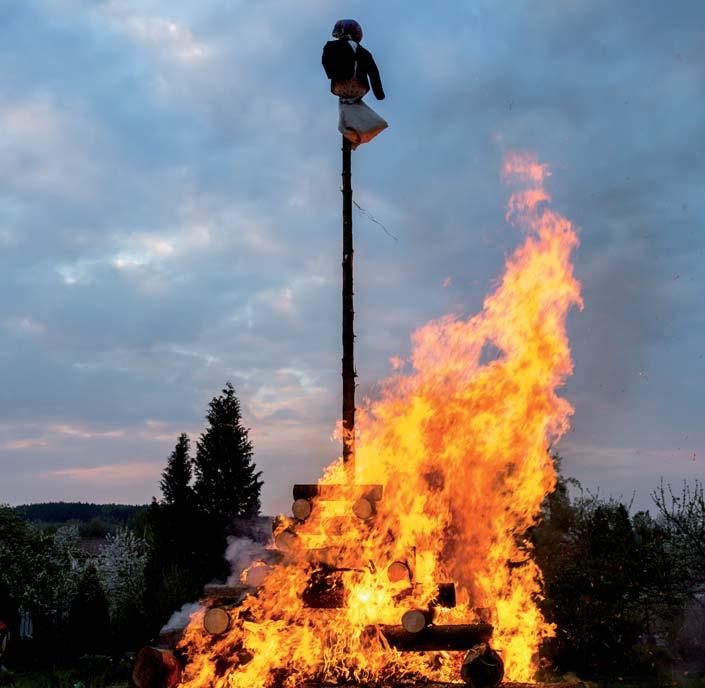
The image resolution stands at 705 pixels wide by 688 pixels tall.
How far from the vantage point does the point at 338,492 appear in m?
11.6

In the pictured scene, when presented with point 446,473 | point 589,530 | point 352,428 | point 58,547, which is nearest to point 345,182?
point 352,428

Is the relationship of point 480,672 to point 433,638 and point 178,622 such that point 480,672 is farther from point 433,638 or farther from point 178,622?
point 178,622

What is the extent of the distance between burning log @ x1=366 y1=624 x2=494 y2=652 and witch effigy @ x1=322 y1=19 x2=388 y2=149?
846 centimetres

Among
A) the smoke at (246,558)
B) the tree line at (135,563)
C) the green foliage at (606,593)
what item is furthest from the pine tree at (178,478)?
the smoke at (246,558)

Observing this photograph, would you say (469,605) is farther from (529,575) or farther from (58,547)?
(58,547)

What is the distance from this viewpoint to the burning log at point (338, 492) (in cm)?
1134

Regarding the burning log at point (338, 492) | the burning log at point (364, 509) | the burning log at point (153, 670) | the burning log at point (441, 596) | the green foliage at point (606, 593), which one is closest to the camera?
the burning log at point (153, 670)

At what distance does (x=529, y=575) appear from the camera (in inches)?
486

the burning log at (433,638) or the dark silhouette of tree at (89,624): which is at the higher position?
the burning log at (433,638)

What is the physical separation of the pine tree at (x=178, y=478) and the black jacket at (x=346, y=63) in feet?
93.7

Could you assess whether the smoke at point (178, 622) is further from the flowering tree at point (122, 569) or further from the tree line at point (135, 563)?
the flowering tree at point (122, 569)

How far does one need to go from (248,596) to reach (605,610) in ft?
44.3

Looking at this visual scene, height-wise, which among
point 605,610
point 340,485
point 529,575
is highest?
point 340,485

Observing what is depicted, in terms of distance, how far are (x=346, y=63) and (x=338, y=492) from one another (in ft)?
25.3
